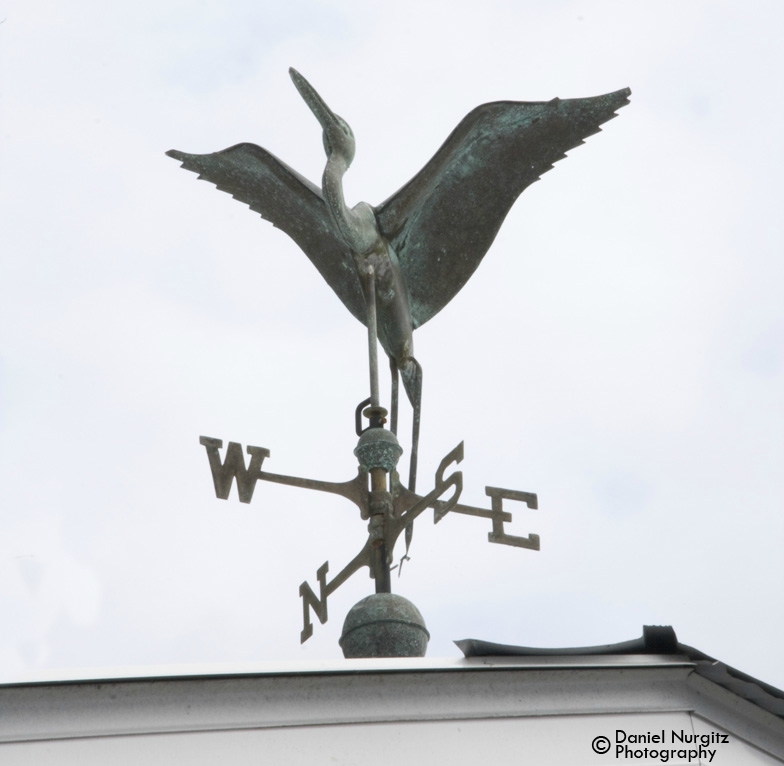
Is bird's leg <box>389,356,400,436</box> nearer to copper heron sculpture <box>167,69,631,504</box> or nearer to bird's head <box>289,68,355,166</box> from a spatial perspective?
copper heron sculpture <box>167,69,631,504</box>

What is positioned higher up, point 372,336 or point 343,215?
point 343,215

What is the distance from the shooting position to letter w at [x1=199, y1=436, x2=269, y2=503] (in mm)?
5098

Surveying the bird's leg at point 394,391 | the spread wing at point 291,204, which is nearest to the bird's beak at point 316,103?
the spread wing at point 291,204

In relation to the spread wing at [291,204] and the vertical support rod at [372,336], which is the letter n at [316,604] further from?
the spread wing at [291,204]

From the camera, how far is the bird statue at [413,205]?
18.4ft

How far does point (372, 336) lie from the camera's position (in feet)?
18.0

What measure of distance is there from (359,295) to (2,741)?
9.53 ft
